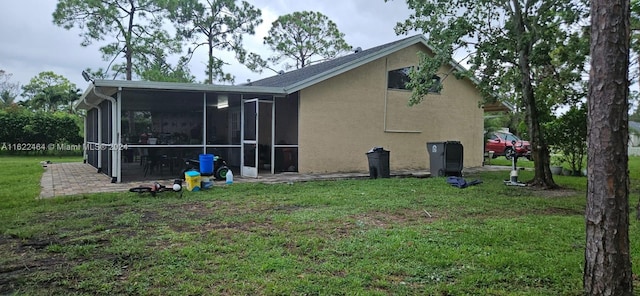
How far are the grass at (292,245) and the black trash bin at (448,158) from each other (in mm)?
3751

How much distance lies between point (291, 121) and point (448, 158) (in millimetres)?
4872

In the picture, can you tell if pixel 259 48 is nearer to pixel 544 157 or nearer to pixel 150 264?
pixel 544 157

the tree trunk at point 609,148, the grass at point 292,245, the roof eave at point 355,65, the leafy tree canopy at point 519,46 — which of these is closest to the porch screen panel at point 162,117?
the roof eave at point 355,65

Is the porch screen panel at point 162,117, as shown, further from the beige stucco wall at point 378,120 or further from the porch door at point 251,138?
the beige stucco wall at point 378,120

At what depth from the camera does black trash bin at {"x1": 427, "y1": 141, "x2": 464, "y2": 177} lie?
11.1 m

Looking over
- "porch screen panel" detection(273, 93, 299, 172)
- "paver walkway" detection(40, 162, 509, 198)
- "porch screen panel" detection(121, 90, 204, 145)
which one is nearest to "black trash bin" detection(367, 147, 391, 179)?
"paver walkway" detection(40, 162, 509, 198)

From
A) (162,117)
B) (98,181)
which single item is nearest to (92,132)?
(98,181)

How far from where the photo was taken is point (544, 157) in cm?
935

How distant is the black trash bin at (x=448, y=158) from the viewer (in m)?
11.1

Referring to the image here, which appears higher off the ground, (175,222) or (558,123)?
(558,123)

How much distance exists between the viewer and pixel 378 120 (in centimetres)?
1303

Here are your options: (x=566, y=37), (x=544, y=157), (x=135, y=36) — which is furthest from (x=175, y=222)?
(x=135, y=36)

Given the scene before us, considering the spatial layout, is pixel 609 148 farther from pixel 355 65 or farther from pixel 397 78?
pixel 397 78

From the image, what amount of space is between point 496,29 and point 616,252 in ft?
28.1
